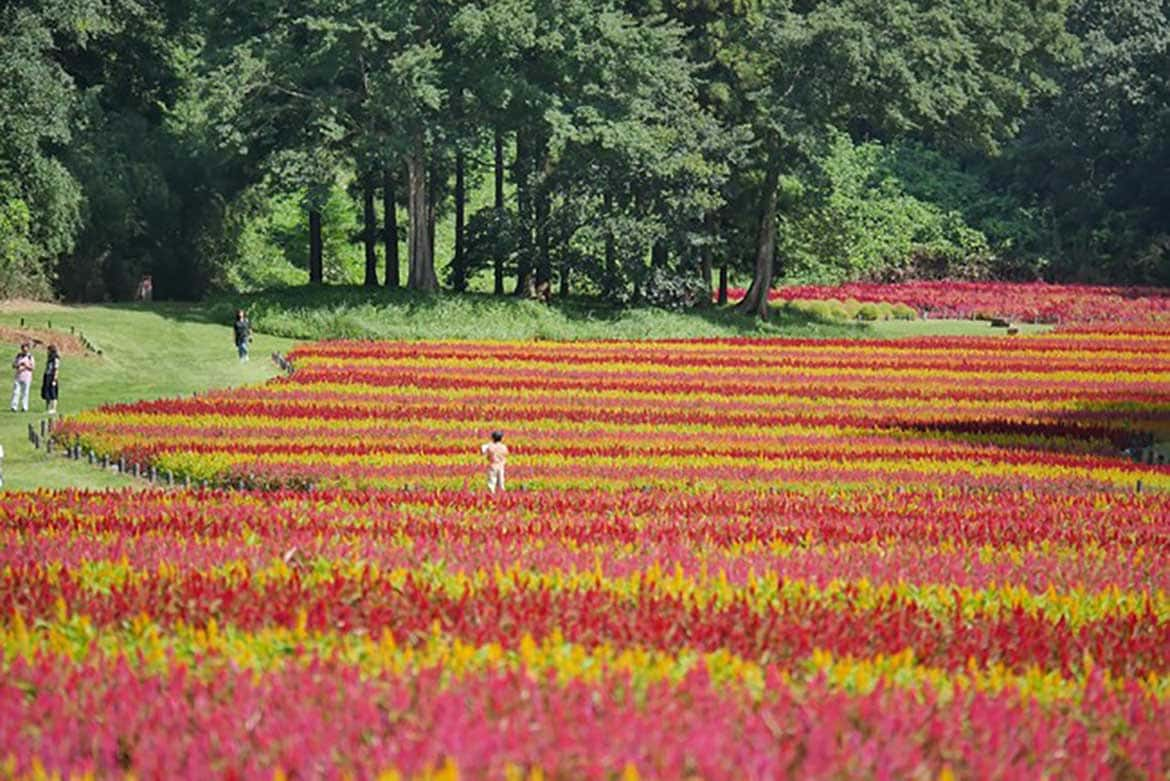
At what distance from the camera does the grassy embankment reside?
3931 centimetres

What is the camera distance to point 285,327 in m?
50.1

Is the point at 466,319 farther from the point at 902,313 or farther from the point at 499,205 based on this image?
the point at 902,313

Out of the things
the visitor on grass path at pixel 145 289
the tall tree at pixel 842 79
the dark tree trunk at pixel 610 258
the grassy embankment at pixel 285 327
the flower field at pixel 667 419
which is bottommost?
the flower field at pixel 667 419

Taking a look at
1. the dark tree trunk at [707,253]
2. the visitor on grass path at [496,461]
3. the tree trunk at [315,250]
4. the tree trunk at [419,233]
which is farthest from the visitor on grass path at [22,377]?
the dark tree trunk at [707,253]

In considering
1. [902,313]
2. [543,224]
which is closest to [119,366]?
[543,224]

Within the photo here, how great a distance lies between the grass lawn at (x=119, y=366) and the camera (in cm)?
2639

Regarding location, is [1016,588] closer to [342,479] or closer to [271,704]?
[271,704]

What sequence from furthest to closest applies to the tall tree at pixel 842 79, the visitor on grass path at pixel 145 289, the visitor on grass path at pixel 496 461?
1. the visitor on grass path at pixel 145 289
2. the tall tree at pixel 842 79
3. the visitor on grass path at pixel 496 461

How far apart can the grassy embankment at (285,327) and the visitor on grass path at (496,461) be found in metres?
13.3

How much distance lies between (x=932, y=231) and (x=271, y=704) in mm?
81271

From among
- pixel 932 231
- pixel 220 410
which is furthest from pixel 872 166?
pixel 220 410

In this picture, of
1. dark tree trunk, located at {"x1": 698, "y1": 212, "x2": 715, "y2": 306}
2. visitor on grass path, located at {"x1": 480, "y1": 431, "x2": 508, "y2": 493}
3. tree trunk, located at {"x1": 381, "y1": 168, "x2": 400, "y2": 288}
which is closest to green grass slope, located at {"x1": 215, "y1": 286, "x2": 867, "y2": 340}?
tree trunk, located at {"x1": 381, "y1": 168, "x2": 400, "y2": 288}

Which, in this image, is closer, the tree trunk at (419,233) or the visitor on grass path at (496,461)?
the visitor on grass path at (496,461)

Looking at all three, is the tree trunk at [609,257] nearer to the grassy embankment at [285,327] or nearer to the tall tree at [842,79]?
the grassy embankment at [285,327]
